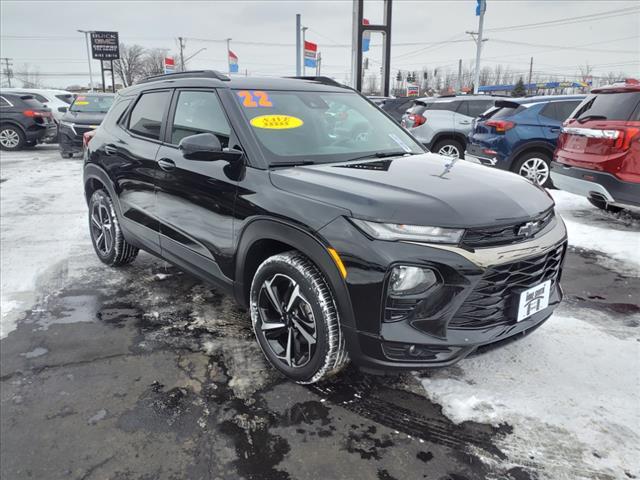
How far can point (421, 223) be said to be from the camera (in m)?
2.19

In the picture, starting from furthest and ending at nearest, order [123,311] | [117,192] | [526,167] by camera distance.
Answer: [526,167]
[117,192]
[123,311]

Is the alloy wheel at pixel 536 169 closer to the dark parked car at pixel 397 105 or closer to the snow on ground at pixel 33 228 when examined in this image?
the snow on ground at pixel 33 228

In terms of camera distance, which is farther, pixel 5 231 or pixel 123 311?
pixel 5 231

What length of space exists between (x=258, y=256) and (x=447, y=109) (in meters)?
8.91

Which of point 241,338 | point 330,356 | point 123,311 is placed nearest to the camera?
point 330,356

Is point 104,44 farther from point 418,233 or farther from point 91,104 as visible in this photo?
point 418,233

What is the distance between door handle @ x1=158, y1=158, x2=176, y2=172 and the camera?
3.42m

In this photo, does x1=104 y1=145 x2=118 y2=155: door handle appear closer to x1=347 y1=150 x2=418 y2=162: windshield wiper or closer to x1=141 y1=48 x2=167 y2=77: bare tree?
x1=347 y1=150 x2=418 y2=162: windshield wiper

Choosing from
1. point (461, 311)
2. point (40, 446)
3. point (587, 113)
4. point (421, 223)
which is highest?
point (587, 113)

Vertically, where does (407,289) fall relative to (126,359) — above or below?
above

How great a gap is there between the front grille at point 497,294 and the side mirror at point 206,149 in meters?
1.55

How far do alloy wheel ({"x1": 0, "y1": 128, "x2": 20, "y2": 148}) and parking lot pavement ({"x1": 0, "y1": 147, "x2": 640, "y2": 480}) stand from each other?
43.6 ft

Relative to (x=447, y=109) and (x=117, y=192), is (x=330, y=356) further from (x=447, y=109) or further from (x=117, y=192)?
(x=447, y=109)

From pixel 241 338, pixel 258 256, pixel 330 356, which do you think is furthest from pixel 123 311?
pixel 330 356
